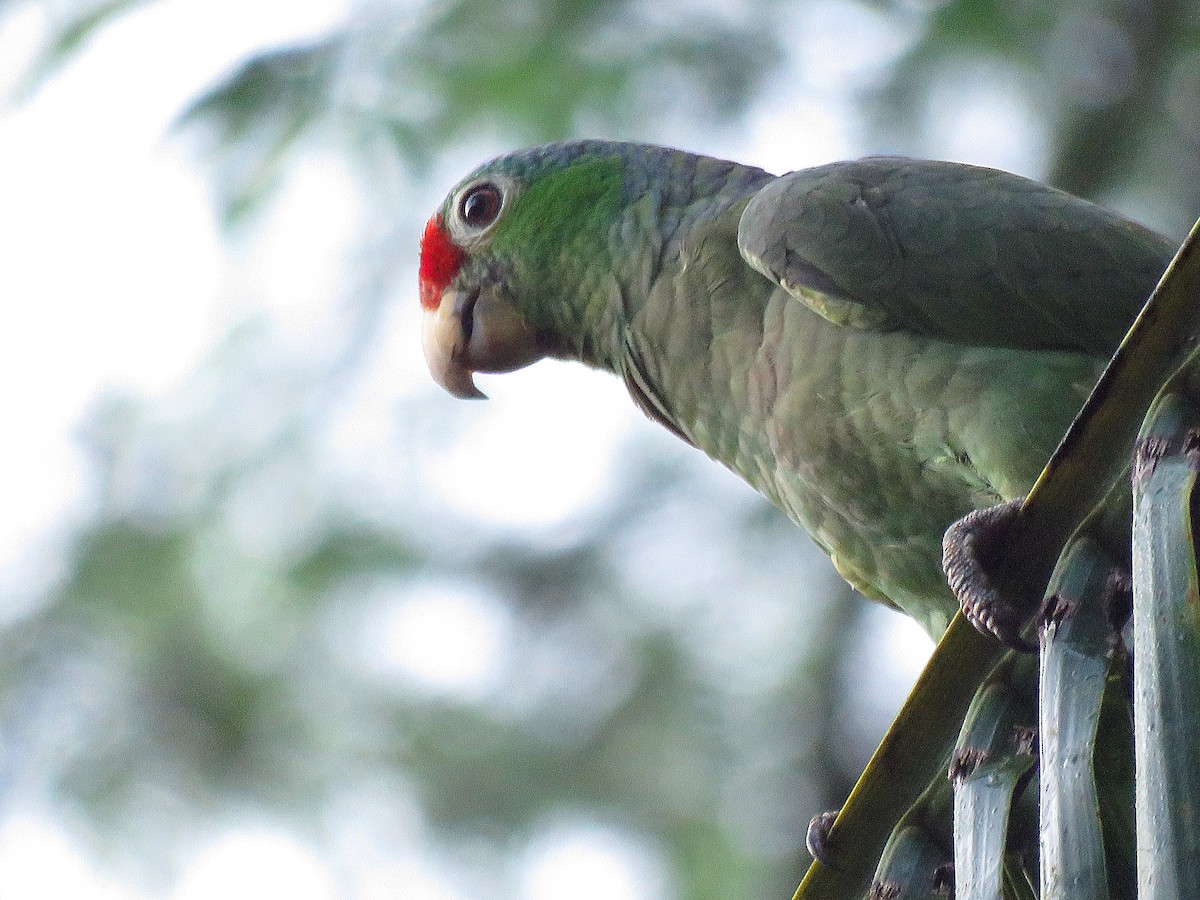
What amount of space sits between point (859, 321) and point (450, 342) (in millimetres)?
959

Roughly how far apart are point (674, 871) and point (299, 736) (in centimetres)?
162

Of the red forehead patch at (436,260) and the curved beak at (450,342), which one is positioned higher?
the red forehead patch at (436,260)

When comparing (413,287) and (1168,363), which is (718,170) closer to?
(1168,363)

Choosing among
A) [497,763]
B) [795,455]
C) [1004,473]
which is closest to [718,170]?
[795,455]

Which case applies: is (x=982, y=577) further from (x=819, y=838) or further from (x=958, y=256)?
(x=958, y=256)

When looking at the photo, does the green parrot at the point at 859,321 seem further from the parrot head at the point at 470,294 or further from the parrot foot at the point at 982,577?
the parrot foot at the point at 982,577

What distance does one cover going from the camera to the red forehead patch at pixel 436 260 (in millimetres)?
2799

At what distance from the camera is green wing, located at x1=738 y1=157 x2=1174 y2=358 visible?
2.02m

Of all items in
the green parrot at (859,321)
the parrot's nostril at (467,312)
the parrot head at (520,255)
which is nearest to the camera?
the green parrot at (859,321)

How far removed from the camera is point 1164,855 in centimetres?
85

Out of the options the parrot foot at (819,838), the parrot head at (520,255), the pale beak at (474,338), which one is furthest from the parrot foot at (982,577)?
the pale beak at (474,338)

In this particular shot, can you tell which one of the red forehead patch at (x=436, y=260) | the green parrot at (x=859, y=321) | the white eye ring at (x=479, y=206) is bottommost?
the green parrot at (x=859, y=321)

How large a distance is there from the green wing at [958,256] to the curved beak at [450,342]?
70 centimetres

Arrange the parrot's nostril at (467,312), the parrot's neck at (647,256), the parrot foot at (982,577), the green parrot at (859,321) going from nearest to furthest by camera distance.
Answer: the parrot foot at (982,577)
the green parrot at (859,321)
the parrot's neck at (647,256)
the parrot's nostril at (467,312)
